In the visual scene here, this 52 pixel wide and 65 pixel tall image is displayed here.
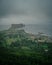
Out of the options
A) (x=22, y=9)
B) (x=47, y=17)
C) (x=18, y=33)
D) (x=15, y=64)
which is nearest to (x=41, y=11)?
(x=47, y=17)

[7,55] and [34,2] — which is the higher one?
[34,2]

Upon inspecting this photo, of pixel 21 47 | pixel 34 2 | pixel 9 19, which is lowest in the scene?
pixel 21 47

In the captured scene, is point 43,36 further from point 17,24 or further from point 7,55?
point 7,55

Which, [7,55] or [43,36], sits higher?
[43,36]

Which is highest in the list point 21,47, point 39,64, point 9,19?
point 9,19

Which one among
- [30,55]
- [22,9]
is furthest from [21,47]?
[22,9]

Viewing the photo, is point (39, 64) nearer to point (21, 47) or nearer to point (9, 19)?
point (21, 47)

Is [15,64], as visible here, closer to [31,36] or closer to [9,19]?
[31,36]

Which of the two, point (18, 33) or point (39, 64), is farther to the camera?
point (18, 33)

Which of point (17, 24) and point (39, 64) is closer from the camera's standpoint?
point (39, 64)
